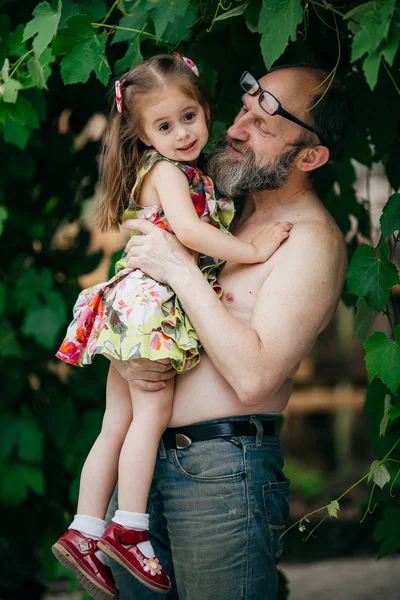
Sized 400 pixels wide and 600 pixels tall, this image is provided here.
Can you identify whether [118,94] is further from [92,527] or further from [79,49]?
[92,527]

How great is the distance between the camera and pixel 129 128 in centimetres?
231

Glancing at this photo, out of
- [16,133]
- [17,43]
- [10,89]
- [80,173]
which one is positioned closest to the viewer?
[10,89]

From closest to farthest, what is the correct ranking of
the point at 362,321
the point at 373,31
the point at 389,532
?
the point at 373,31, the point at 362,321, the point at 389,532

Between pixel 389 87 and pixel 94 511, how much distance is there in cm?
140

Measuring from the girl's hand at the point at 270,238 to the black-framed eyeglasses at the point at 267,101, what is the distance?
0.28 metres

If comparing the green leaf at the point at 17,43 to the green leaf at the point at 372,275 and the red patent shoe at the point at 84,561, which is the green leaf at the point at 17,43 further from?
the red patent shoe at the point at 84,561

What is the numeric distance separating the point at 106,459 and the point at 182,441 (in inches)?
9.3

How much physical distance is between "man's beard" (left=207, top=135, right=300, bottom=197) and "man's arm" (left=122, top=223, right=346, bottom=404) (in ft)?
0.59

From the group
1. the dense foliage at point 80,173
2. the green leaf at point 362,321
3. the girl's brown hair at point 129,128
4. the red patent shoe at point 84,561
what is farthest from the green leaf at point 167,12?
the red patent shoe at point 84,561

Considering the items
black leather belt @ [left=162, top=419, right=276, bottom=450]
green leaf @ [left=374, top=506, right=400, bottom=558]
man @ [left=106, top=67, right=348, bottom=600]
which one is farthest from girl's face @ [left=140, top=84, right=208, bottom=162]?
green leaf @ [left=374, top=506, right=400, bottom=558]

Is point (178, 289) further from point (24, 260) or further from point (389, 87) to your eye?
point (24, 260)

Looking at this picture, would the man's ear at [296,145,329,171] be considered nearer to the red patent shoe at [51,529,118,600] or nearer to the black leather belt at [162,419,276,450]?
the black leather belt at [162,419,276,450]

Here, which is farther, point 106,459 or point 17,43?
point 17,43

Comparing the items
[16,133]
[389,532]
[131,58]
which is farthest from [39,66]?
[389,532]
